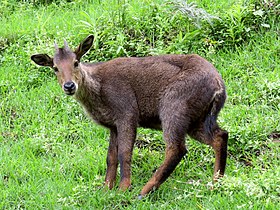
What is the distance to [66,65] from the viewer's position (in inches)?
277

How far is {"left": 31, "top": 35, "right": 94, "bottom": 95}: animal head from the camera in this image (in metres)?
6.91

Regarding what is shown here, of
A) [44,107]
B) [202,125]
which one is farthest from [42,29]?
[202,125]

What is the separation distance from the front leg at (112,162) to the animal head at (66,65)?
75 cm

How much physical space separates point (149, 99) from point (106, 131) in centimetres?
119

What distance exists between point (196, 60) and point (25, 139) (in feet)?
7.82

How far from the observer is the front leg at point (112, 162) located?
7.19 metres

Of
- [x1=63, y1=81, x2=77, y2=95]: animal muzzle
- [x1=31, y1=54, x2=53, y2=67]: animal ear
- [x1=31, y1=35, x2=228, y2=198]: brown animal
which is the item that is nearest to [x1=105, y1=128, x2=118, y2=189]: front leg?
[x1=31, y1=35, x2=228, y2=198]: brown animal

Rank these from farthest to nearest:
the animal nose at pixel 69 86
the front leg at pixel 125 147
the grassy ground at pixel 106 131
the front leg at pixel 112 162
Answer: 1. the front leg at pixel 112 162
2. the front leg at pixel 125 147
3. the animal nose at pixel 69 86
4. the grassy ground at pixel 106 131

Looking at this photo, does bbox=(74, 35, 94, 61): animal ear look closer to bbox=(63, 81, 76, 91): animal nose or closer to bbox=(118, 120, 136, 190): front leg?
bbox=(63, 81, 76, 91): animal nose

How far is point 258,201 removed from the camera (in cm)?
608

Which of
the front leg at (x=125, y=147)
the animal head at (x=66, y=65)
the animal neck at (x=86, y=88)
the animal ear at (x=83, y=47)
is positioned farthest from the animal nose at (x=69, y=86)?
the front leg at (x=125, y=147)

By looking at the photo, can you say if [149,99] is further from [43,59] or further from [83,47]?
[43,59]

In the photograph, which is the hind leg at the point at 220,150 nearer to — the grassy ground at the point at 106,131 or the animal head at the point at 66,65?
the grassy ground at the point at 106,131

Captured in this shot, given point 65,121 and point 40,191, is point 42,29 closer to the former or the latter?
point 65,121
